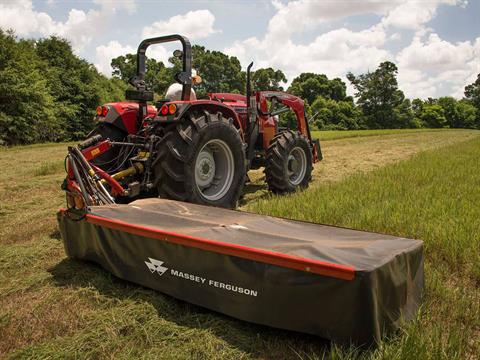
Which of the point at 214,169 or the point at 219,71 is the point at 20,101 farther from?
the point at 219,71

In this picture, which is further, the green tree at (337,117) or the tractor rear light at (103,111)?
the green tree at (337,117)

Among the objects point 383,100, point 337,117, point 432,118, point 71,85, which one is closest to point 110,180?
point 71,85

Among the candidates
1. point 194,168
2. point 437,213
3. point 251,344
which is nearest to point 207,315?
point 251,344

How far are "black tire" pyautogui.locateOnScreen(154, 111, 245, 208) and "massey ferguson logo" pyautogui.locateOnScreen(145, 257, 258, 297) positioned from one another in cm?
153

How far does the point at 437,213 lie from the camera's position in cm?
384

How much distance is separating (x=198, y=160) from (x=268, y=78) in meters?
51.2

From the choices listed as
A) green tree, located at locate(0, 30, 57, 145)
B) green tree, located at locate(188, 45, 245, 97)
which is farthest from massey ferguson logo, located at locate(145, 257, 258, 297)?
green tree, located at locate(188, 45, 245, 97)

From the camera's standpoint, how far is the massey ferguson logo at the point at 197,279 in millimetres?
2053

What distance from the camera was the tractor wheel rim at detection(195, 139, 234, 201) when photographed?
4.45 m

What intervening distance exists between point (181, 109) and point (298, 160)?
2.75 meters

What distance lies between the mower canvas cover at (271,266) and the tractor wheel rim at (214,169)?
161cm

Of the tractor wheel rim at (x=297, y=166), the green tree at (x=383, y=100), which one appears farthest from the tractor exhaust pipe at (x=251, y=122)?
the green tree at (x=383, y=100)

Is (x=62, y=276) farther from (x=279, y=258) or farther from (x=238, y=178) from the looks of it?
(x=238, y=178)

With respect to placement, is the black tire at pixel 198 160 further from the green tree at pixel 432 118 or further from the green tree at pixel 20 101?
the green tree at pixel 432 118
